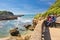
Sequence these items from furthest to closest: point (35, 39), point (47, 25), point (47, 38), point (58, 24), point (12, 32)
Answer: point (12, 32) < point (58, 24) < point (47, 25) < point (47, 38) < point (35, 39)

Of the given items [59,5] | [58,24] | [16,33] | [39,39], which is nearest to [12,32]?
[16,33]

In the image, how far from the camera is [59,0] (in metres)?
59.8

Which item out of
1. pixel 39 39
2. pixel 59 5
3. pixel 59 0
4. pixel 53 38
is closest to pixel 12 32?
pixel 53 38

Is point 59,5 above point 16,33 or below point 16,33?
above

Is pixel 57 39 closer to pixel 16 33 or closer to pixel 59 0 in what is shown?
pixel 16 33

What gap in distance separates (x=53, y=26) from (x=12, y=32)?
40.5ft

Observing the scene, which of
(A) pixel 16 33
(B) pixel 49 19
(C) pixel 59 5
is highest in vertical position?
(C) pixel 59 5

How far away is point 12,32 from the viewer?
1123 inches

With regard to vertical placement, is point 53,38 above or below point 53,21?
below

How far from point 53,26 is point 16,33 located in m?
12.2

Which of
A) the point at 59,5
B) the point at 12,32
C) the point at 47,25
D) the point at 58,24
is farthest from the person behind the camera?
→ the point at 59,5

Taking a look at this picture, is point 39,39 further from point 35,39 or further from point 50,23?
point 50,23

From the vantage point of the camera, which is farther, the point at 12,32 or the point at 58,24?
the point at 12,32

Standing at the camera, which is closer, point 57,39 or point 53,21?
point 57,39
